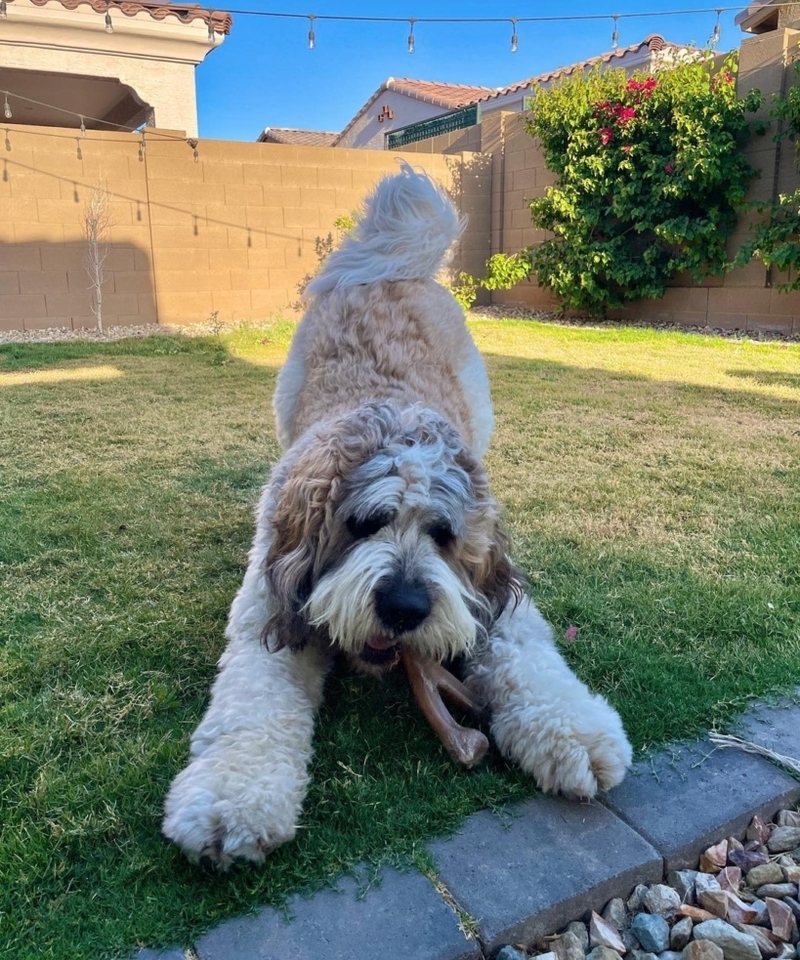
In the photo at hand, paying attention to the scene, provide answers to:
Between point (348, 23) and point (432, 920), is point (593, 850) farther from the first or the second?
point (348, 23)

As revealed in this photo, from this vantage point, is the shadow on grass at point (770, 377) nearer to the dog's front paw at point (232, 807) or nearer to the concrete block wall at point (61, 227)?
the dog's front paw at point (232, 807)

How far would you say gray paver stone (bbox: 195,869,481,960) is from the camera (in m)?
1.50

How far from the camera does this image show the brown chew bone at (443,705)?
204 centimetres

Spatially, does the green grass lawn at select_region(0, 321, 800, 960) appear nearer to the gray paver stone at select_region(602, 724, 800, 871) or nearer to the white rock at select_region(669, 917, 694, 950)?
the gray paver stone at select_region(602, 724, 800, 871)

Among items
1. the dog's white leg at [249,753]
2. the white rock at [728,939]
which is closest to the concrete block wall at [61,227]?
the dog's white leg at [249,753]

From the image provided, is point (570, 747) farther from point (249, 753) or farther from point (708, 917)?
point (249, 753)

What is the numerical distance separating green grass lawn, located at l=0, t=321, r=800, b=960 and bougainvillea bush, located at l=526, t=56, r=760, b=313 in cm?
559

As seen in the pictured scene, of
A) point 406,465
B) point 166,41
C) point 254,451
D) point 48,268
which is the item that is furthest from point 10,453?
point 166,41

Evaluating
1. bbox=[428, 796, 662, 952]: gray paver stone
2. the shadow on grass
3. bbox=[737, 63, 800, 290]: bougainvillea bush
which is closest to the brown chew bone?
bbox=[428, 796, 662, 952]: gray paver stone

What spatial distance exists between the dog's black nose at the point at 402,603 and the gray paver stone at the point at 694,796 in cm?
67

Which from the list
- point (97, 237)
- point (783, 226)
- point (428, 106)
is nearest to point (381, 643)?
point (783, 226)

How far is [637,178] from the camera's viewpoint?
11.9m

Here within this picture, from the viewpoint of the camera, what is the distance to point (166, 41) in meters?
13.8

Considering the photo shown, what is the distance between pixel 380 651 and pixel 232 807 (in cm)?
62
